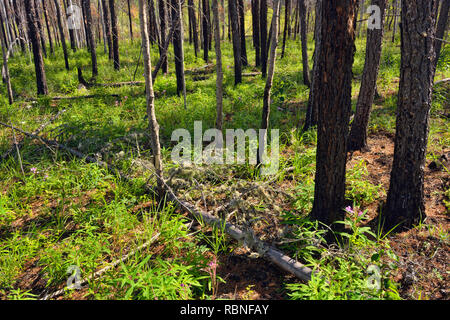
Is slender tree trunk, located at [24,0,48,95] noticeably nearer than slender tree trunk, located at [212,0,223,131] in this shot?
No

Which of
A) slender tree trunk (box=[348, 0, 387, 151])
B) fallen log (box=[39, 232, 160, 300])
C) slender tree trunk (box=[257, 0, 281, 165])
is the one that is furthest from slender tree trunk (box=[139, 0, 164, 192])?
slender tree trunk (box=[348, 0, 387, 151])

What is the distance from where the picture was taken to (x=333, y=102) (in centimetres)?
293

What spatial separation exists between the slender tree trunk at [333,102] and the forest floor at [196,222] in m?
0.28

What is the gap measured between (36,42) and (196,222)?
29.7 feet

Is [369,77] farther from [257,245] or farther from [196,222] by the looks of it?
[196,222]

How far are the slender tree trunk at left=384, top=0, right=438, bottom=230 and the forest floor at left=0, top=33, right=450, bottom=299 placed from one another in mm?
257

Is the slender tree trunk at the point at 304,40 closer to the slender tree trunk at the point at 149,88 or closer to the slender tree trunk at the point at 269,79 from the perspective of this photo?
the slender tree trunk at the point at 269,79

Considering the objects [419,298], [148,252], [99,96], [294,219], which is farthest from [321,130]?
[99,96]

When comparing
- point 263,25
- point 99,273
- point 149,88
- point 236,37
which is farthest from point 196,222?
point 263,25

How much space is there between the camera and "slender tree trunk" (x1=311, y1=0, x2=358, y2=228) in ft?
8.90

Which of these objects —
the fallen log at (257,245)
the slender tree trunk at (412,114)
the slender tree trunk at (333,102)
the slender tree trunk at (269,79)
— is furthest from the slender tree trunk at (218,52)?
the slender tree trunk at (412,114)

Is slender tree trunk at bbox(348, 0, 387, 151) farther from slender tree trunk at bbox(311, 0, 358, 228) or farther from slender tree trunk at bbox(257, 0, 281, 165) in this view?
slender tree trunk at bbox(311, 0, 358, 228)

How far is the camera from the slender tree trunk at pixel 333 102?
2713mm
